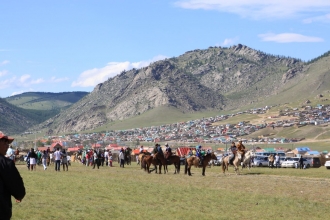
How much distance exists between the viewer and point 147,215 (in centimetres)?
1603

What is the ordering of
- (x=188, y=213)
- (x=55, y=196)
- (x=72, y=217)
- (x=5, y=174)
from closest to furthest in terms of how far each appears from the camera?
(x=5, y=174)
(x=72, y=217)
(x=188, y=213)
(x=55, y=196)

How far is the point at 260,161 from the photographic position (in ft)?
196

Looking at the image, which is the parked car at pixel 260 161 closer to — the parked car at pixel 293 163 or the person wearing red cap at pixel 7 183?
the parked car at pixel 293 163

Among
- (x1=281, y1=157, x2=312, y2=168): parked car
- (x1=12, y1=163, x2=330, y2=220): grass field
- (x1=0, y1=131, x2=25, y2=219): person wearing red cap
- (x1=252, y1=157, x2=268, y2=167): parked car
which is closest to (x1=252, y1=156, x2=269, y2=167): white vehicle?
(x1=252, y1=157, x2=268, y2=167): parked car

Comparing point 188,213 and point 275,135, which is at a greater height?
point 275,135

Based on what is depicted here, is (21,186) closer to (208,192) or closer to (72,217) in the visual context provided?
(72,217)

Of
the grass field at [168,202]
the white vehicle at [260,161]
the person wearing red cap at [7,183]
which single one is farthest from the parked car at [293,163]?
the person wearing red cap at [7,183]

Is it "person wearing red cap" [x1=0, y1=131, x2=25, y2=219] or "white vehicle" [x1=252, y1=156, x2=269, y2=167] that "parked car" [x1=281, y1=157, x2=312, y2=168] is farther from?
"person wearing red cap" [x1=0, y1=131, x2=25, y2=219]

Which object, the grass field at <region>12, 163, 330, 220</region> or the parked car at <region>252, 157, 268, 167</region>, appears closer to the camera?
the grass field at <region>12, 163, 330, 220</region>

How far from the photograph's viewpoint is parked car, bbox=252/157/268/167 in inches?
2318

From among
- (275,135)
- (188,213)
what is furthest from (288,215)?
(275,135)

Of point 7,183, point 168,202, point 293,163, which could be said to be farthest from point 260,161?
point 7,183

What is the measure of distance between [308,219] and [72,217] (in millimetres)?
6600

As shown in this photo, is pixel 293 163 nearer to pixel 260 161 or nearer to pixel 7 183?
pixel 260 161
